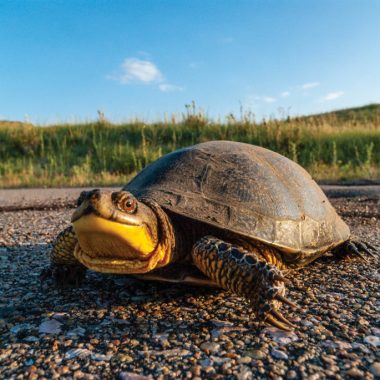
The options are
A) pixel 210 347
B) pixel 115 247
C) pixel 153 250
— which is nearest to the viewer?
pixel 210 347

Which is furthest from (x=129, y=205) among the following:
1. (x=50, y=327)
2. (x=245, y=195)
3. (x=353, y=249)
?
(x=353, y=249)

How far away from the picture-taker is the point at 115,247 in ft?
6.51

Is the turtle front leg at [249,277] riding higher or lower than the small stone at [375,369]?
higher

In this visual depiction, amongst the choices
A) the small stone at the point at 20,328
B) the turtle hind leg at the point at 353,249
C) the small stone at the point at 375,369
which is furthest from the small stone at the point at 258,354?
the turtle hind leg at the point at 353,249

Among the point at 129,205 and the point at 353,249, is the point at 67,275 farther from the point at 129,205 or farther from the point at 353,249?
the point at 353,249

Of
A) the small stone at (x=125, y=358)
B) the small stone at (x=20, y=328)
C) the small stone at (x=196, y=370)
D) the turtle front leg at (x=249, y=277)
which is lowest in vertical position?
the small stone at (x=196, y=370)

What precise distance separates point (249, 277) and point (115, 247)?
0.71 meters

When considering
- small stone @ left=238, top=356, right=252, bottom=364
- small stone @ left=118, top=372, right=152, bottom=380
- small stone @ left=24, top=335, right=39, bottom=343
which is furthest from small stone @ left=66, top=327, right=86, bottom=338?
small stone @ left=238, top=356, right=252, bottom=364

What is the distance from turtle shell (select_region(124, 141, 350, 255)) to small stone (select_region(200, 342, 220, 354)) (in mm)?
702

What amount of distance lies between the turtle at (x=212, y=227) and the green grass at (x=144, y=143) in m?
8.57

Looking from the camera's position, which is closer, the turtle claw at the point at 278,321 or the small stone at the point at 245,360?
the small stone at the point at 245,360

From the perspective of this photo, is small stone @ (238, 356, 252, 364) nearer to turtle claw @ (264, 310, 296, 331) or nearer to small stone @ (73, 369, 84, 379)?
turtle claw @ (264, 310, 296, 331)

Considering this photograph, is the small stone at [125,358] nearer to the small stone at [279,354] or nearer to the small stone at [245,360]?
the small stone at [245,360]

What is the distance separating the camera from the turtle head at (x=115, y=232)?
1841 millimetres
